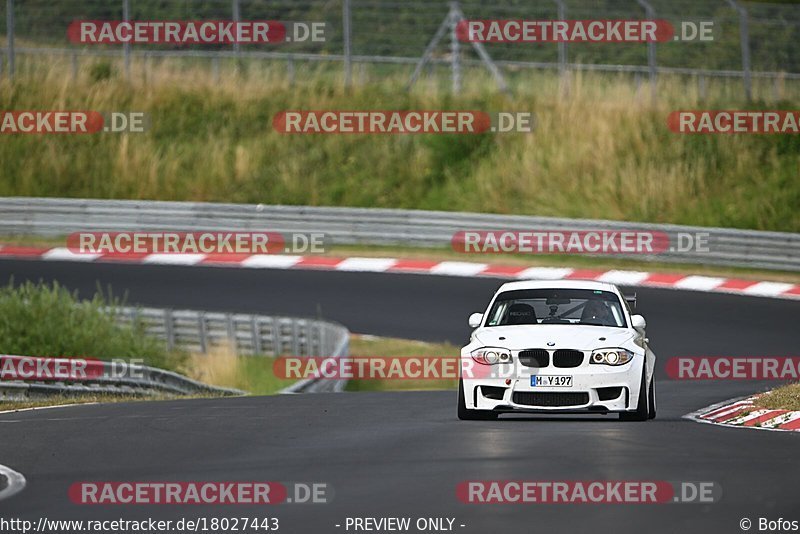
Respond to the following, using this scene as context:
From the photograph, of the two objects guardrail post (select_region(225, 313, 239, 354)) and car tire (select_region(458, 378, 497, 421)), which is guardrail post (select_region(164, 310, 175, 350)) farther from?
car tire (select_region(458, 378, 497, 421))

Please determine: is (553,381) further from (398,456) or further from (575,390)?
(398,456)

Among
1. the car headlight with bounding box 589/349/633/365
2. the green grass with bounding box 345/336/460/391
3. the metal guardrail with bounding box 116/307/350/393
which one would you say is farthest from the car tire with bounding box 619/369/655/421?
the green grass with bounding box 345/336/460/391

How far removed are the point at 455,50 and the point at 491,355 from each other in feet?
79.4

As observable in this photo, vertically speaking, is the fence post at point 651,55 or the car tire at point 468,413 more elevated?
the fence post at point 651,55

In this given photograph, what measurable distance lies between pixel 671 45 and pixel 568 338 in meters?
39.5

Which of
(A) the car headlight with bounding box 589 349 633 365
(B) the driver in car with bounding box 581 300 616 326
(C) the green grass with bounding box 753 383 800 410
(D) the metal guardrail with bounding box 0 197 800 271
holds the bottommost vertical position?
(C) the green grass with bounding box 753 383 800 410

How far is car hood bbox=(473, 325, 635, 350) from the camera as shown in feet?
45.5

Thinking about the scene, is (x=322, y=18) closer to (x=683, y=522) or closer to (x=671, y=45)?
(x=671, y=45)

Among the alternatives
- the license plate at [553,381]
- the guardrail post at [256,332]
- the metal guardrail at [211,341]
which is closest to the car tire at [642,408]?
the license plate at [553,381]

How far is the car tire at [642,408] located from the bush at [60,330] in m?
10.3

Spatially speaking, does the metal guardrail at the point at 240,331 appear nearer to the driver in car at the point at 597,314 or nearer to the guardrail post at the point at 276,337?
the guardrail post at the point at 276,337

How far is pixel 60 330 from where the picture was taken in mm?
22781

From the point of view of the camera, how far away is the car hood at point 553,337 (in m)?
13.9

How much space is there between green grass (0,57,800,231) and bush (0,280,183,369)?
1442 cm
